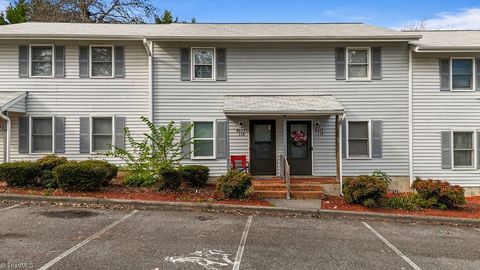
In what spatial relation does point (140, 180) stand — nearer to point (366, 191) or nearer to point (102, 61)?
point (102, 61)

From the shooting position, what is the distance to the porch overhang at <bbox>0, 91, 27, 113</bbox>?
11633 millimetres

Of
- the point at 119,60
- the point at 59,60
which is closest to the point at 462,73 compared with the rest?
the point at 119,60

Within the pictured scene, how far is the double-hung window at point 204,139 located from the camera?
504 inches

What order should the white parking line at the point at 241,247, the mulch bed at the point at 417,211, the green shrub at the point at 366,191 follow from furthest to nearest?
the green shrub at the point at 366,191 < the mulch bed at the point at 417,211 < the white parking line at the point at 241,247

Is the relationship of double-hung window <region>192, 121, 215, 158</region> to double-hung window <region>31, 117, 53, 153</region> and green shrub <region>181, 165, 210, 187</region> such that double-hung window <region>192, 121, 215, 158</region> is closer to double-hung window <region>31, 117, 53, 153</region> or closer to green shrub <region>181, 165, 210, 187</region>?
green shrub <region>181, 165, 210, 187</region>

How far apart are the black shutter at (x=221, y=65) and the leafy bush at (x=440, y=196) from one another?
7.22 m

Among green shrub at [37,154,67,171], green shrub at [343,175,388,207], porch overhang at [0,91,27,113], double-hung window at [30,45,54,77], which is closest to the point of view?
green shrub at [343,175,388,207]

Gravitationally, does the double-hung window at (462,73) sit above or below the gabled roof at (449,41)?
below

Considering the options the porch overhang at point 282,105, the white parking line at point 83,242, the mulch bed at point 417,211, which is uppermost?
the porch overhang at point 282,105

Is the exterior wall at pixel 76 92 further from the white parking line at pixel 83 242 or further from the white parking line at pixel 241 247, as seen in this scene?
the white parking line at pixel 241 247

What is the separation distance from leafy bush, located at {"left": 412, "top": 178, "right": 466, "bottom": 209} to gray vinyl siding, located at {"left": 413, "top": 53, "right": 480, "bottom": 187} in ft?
10.1

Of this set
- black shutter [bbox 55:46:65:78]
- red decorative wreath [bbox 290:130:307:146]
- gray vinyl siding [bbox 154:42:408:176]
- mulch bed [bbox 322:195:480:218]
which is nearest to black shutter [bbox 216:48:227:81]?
gray vinyl siding [bbox 154:42:408:176]

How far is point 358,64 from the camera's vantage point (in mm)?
12922

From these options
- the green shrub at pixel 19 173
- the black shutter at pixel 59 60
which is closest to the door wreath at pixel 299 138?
the green shrub at pixel 19 173
